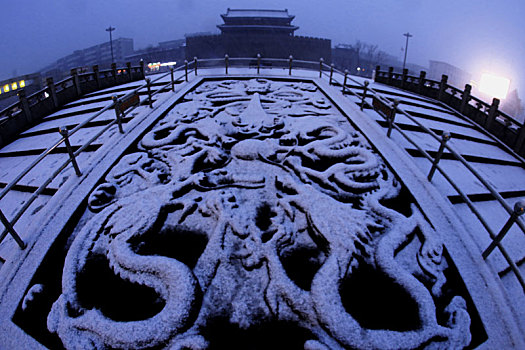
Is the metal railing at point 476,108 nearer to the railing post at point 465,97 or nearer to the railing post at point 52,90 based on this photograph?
the railing post at point 465,97

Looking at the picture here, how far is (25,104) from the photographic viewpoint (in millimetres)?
8008

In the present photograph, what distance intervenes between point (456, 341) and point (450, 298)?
17.4 inches

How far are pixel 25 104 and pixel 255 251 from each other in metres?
9.25

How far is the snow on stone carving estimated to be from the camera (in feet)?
6.79

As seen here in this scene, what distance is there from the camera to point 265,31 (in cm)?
3178

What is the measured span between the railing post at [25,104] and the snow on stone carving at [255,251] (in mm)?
6303

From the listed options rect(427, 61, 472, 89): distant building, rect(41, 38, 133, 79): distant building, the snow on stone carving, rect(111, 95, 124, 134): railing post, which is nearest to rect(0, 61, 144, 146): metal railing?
rect(111, 95, 124, 134): railing post

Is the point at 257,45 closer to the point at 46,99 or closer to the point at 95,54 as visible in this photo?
the point at 46,99

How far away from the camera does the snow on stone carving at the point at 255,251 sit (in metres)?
2.07

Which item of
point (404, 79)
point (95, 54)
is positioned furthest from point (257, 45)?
point (95, 54)

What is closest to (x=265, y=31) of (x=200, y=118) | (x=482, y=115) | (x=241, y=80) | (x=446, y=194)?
(x=241, y=80)

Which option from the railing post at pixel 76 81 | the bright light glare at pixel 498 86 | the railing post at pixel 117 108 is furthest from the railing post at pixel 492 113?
the bright light glare at pixel 498 86

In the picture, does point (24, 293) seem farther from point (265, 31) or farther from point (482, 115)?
point (265, 31)

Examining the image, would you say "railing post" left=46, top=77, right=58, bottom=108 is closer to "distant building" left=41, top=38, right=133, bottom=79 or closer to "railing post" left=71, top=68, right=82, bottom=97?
"railing post" left=71, top=68, right=82, bottom=97
